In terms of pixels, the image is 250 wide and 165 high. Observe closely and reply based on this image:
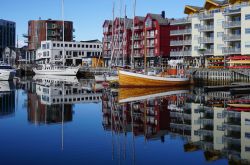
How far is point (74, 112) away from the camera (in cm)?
3600

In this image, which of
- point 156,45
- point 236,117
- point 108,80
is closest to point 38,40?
point 156,45

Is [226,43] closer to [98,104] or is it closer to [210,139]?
[98,104]

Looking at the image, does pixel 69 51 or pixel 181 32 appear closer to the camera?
pixel 181 32

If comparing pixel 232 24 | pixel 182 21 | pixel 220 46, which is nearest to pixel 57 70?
pixel 182 21

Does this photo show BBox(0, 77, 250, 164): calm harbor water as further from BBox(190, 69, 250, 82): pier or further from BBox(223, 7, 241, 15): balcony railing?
BBox(223, 7, 241, 15): balcony railing

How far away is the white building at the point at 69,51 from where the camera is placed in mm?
150250

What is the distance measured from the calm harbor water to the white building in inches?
4333

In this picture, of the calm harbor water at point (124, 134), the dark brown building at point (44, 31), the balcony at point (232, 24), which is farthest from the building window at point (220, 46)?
the dark brown building at point (44, 31)

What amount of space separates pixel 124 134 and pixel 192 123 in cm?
Result: 692

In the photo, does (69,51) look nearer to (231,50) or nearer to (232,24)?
(231,50)

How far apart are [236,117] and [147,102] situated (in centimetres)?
1344

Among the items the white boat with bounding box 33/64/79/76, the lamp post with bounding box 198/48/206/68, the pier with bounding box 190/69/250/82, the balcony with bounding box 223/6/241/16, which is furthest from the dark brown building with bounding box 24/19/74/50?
the pier with bounding box 190/69/250/82

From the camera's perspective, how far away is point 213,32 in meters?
85.6

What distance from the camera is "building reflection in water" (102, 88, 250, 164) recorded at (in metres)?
21.2
